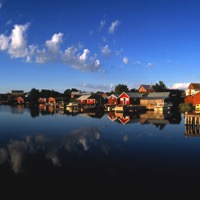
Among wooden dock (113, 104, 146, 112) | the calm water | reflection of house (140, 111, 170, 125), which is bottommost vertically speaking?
the calm water

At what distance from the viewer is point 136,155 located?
21641 mm

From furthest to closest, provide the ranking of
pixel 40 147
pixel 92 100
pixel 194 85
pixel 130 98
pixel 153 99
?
pixel 194 85 → pixel 92 100 → pixel 130 98 → pixel 153 99 → pixel 40 147

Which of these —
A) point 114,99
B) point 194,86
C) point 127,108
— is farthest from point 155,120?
point 194,86

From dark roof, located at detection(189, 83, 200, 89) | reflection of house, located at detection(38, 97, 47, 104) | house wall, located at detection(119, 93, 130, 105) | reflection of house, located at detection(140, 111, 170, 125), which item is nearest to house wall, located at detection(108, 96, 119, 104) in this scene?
house wall, located at detection(119, 93, 130, 105)

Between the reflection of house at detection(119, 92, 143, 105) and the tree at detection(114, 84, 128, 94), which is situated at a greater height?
the tree at detection(114, 84, 128, 94)

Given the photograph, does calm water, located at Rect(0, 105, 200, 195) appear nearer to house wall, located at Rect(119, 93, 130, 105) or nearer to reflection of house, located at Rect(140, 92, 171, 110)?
reflection of house, located at Rect(140, 92, 171, 110)

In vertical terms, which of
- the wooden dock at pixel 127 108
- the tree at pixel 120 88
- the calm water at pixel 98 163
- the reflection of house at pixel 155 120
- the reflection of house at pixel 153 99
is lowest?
the calm water at pixel 98 163

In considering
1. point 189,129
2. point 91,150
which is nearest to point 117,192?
point 91,150

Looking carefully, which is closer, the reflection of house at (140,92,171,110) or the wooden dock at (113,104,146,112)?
the wooden dock at (113,104,146,112)

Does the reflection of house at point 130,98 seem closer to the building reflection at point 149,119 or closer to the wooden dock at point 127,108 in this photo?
the wooden dock at point 127,108

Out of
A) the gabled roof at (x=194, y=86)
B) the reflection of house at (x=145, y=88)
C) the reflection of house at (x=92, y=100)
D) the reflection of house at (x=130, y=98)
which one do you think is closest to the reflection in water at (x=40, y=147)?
the reflection of house at (x=130, y=98)

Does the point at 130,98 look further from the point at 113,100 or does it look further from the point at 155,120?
the point at 155,120

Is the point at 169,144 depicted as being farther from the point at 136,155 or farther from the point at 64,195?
the point at 64,195

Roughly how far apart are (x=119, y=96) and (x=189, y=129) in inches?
2127
